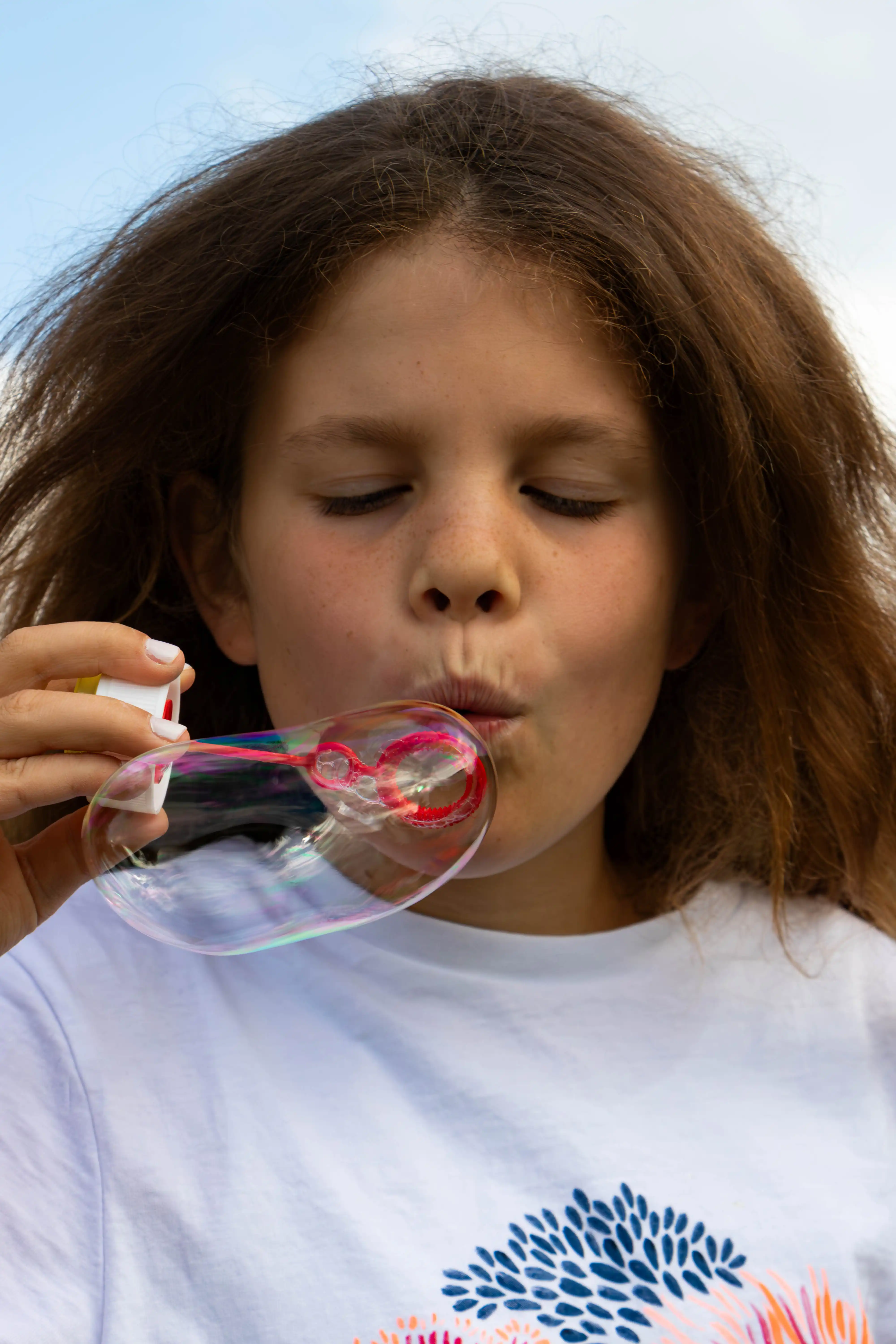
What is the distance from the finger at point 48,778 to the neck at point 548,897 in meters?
0.41

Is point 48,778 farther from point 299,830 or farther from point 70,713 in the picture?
point 299,830

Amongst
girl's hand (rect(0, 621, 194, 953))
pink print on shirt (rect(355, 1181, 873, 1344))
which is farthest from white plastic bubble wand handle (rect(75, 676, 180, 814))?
pink print on shirt (rect(355, 1181, 873, 1344))

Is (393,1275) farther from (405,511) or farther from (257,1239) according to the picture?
(405,511)

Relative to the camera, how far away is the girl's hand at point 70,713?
35.6 inches

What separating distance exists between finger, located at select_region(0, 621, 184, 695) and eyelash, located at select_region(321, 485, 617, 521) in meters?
0.21

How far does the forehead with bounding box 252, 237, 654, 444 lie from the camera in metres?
1.04

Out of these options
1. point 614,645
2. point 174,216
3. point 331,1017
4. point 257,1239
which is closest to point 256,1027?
point 331,1017

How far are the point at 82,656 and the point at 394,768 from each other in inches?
9.9

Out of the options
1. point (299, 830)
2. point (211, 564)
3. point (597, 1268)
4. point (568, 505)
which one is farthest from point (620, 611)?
point (597, 1268)

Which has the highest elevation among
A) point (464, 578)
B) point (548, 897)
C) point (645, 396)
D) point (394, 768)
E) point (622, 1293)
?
Answer: point (645, 396)

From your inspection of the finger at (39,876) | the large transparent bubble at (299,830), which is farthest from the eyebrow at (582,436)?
the finger at (39,876)

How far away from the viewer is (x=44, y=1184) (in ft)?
3.31

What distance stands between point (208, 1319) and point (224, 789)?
1.36ft

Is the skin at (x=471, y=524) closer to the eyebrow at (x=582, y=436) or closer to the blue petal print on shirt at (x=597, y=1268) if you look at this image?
the eyebrow at (x=582, y=436)
